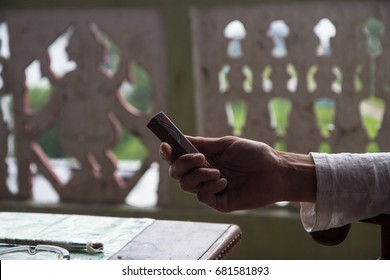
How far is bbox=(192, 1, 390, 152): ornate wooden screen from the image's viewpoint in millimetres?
2496

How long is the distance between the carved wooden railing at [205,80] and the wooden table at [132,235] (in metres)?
1.22

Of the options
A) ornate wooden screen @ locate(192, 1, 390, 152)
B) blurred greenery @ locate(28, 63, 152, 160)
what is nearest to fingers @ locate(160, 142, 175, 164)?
ornate wooden screen @ locate(192, 1, 390, 152)

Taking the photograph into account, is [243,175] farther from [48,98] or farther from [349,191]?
[48,98]

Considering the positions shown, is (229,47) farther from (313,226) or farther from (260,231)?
(313,226)

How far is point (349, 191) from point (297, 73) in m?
1.25

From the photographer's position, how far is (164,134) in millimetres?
1356

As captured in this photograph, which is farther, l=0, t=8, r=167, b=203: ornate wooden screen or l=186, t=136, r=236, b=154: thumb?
l=0, t=8, r=167, b=203: ornate wooden screen

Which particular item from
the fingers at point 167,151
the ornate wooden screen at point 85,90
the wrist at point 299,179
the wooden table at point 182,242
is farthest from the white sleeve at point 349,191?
the ornate wooden screen at point 85,90

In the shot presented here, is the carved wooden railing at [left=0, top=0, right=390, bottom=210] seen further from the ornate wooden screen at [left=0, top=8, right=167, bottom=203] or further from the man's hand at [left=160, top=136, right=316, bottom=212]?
the man's hand at [left=160, top=136, right=316, bottom=212]

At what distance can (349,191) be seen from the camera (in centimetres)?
138

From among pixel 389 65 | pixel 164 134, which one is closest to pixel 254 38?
pixel 389 65

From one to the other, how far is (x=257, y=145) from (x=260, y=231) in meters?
1.21

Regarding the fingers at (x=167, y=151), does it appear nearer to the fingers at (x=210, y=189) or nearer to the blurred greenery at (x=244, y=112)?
the fingers at (x=210, y=189)
